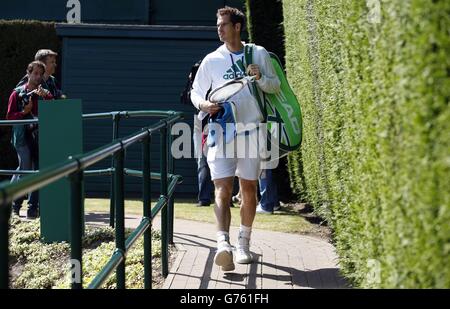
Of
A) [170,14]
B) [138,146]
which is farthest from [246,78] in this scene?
[170,14]

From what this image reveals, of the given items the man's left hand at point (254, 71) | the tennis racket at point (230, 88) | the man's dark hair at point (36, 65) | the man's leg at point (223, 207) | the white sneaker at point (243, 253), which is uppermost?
the man's dark hair at point (36, 65)

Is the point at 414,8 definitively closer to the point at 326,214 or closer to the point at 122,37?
the point at 326,214

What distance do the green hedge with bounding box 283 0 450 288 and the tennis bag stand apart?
254 mm

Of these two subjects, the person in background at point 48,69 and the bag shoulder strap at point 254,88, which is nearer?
the bag shoulder strap at point 254,88

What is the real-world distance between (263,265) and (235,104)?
127 cm

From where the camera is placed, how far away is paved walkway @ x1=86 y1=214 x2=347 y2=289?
20.6 ft

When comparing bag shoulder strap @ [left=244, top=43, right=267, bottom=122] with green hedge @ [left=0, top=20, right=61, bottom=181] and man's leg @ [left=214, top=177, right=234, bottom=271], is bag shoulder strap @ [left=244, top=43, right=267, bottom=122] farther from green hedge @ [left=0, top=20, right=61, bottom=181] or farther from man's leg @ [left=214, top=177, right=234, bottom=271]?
green hedge @ [left=0, top=20, right=61, bottom=181]

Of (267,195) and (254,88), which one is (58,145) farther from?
(267,195)

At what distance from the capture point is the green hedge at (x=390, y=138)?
3.00 m

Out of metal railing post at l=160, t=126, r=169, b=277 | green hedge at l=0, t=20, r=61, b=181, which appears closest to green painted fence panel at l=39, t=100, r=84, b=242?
metal railing post at l=160, t=126, r=169, b=277

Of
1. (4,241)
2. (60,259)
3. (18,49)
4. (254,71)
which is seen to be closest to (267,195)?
(60,259)

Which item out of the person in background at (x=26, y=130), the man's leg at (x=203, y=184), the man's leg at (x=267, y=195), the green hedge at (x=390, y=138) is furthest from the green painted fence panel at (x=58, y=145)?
the man's leg at (x=203, y=184)

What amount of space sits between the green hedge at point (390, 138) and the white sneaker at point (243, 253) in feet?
2.53

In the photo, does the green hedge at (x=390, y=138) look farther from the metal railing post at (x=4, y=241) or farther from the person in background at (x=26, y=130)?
the person in background at (x=26, y=130)
